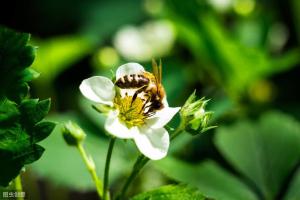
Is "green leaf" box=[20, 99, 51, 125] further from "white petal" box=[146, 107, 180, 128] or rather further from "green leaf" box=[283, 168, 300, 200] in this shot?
"green leaf" box=[283, 168, 300, 200]

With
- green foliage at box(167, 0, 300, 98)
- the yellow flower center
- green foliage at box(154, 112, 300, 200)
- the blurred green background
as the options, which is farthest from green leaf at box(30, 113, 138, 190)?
the yellow flower center

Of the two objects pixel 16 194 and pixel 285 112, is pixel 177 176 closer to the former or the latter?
pixel 16 194

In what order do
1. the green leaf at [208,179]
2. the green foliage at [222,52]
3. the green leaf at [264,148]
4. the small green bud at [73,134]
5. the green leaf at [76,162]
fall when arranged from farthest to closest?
the green foliage at [222,52], the green leaf at [76,162], the green leaf at [264,148], the green leaf at [208,179], the small green bud at [73,134]

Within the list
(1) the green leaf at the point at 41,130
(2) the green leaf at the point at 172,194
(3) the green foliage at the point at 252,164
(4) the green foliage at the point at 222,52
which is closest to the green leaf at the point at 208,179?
(3) the green foliage at the point at 252,164

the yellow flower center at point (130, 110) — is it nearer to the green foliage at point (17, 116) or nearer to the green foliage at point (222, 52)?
the green foliage at point (17, 116)

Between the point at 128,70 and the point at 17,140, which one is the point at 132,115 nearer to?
the point at 128,70

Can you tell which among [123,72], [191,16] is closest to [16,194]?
[123,72]

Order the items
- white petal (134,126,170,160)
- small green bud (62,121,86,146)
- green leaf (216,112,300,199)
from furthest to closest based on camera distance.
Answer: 1. green leaf (216,112,300,199)
2. small green bud (62,121,86,146)
3. white petal (134,126,170,160)
